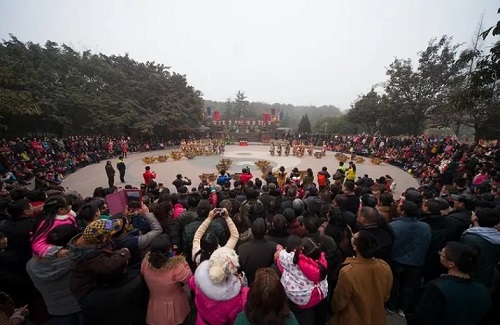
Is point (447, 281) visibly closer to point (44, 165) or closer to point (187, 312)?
point (187, 312)

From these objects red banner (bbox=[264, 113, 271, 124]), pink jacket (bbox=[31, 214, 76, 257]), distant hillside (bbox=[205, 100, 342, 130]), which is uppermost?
distant hillside (bbox=[205, 100, 342, 130])

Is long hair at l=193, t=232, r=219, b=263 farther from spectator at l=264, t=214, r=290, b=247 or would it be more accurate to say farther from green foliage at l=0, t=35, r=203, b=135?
green foliage at l=0, t=35, r=203, b=135

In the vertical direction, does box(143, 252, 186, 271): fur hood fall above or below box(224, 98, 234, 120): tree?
below

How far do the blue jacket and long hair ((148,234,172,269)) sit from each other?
8.95ft

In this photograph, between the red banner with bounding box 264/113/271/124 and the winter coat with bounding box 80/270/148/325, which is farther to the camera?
the red banner with bounding box 264/113/271/124

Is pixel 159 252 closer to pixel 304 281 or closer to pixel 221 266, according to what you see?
pixel 221 266

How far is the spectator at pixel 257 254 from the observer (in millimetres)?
2619

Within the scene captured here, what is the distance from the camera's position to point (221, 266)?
71.6 inches

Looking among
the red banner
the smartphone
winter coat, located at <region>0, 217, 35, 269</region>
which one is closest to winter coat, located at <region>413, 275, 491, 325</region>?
the smartphone

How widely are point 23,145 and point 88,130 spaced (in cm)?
1032

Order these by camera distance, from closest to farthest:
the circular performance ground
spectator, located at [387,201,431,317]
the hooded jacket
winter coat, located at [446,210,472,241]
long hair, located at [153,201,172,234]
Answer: the hooded jacket → spectator, located at [387,201,431,317] → winter coat, located at [446,210,472,241] → long hair, located at [153,201,172,234] → the circular performance ground

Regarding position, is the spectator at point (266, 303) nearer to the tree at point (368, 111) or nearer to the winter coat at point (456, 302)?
the winter coat at point (456, 302)

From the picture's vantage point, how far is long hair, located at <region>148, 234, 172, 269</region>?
2199 mm

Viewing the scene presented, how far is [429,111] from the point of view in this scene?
24.0 m
